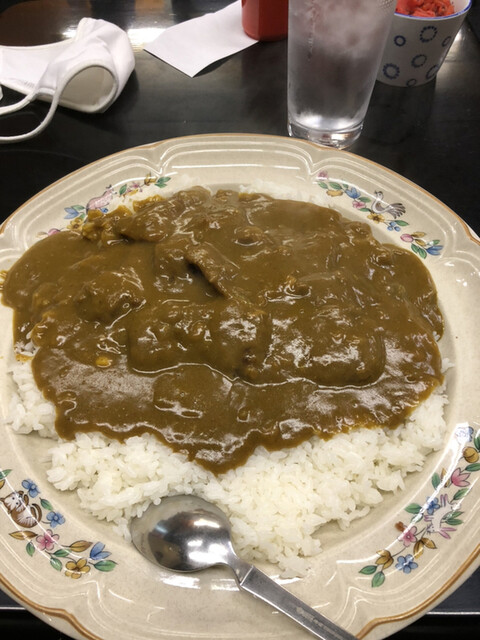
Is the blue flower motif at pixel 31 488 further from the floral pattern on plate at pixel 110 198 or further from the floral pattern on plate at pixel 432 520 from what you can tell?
the floral pattern on plate at pixel 110 198

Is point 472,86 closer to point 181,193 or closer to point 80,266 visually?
point 181,193

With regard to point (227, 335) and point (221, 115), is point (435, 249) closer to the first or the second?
point (227, 335)

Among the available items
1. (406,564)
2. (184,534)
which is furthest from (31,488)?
(406,564)

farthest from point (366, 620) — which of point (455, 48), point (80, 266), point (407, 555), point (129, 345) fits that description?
point (455, 48)

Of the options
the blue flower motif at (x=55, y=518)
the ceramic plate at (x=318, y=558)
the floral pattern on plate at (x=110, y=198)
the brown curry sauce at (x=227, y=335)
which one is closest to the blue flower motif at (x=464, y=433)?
the ceramic plate at (x=318, y=558)

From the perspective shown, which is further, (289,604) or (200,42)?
(200,42)

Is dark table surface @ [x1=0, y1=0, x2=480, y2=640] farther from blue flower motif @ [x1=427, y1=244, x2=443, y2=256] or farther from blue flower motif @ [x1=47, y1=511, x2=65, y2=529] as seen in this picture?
blue flower motif @ [x1=47, y1=511, x2=65, y2=529]

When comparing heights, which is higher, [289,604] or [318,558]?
[289,604]
